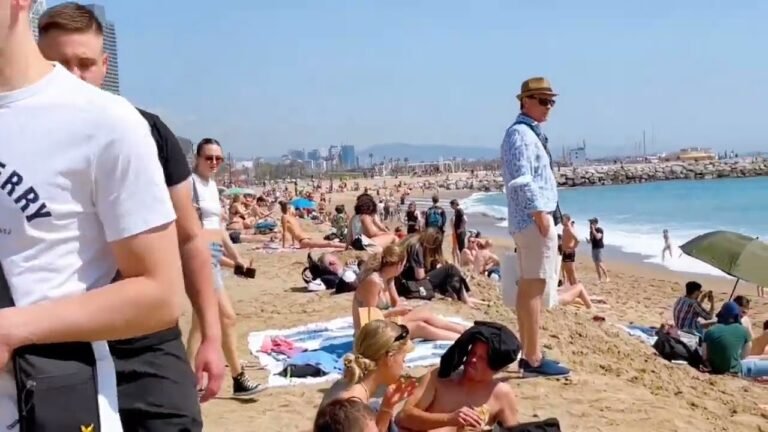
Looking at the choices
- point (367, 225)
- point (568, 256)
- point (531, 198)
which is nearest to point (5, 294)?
point (531, 198)

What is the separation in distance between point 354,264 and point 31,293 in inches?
364

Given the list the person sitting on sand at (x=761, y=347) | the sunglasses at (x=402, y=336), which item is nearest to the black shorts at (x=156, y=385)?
the sunglasses at (x=402, y=336)

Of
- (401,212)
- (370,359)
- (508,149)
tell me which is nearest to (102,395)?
(370,359)

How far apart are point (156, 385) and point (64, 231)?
1.42 feet

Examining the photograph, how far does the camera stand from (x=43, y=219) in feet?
4.29

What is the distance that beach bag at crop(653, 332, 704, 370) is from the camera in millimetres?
7812

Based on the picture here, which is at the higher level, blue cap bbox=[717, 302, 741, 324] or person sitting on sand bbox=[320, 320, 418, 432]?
person sitting on sand bbox=[320, 320, 418, 432]

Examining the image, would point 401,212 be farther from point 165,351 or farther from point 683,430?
point 165,351

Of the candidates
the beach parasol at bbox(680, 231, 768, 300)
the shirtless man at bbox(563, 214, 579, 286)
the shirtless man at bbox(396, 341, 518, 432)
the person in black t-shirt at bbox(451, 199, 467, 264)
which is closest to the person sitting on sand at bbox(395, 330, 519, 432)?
the shirtless man at bbox(396, 341, 518, 432)

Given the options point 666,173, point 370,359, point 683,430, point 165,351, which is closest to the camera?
point 165,351

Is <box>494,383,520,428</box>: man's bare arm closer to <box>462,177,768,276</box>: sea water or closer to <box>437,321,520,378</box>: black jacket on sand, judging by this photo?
<box>437,321,520,378</box>: black jacket on sand

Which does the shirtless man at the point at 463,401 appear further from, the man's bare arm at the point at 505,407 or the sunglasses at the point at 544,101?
the sunglasses at the point at 544,101

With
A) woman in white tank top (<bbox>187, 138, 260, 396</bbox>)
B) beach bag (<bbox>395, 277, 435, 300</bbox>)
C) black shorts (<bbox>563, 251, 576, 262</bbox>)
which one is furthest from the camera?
black shorts (<bbox>563, 251, 576, 262</bbox>)

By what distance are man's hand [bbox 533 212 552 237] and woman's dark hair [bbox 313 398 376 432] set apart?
6.72ft
